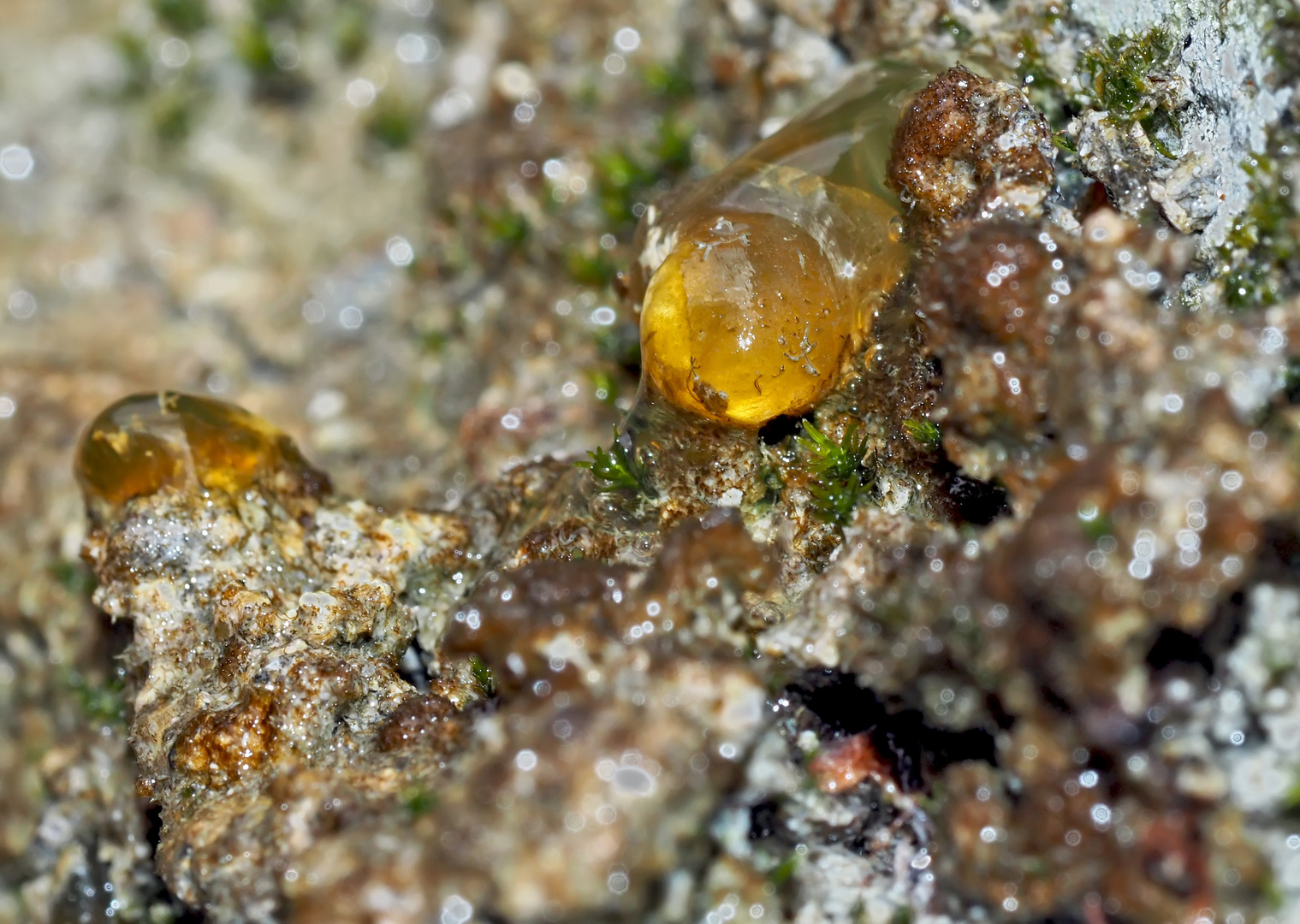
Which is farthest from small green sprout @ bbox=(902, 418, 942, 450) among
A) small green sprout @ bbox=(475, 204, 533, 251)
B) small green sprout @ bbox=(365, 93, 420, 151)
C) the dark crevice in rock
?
small green sprout @ bbox=(365, 93, 420, 151)

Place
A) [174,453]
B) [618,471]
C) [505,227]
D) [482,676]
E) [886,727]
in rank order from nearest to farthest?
[886,727], [482,676], [618,471], [174,453], [505,227]

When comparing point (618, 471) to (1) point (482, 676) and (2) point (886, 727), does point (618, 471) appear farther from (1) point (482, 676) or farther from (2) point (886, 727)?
(2) point (886, 727)

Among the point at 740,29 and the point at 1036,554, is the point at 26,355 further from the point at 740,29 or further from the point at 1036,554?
the point at 1036,554

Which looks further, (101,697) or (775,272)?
(101,697)

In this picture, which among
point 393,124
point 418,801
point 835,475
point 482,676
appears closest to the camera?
point 418,801

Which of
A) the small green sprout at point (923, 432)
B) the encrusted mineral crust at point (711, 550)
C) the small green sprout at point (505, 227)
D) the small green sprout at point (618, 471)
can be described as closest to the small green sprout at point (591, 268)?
the encrusted mineral crust at point (711, 550)

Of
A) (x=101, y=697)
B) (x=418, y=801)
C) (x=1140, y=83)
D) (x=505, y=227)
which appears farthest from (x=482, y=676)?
(x=1140, y=83)
